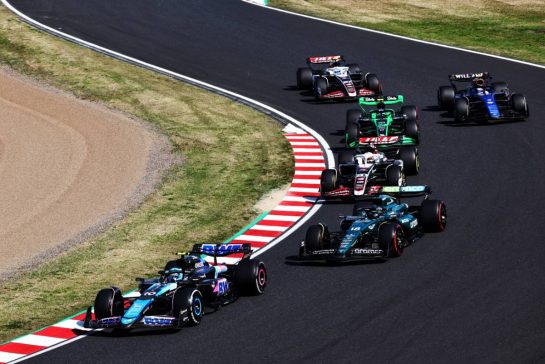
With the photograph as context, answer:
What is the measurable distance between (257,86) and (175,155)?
9.39m

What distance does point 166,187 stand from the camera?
113ft

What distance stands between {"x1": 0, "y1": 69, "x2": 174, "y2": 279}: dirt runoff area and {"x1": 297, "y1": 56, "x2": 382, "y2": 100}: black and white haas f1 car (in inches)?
274

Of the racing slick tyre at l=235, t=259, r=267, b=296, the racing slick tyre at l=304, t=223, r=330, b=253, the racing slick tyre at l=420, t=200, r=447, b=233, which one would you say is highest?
the racing slick tyre at l=420, t=200, r=447, b=233

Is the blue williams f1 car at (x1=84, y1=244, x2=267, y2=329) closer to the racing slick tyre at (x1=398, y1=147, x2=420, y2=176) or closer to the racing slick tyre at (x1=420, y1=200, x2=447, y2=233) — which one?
the racing slick tyre at (x1=420, y1=200, x2=447, y2=233)

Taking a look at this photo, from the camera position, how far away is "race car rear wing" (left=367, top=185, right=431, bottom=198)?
29.6 meters

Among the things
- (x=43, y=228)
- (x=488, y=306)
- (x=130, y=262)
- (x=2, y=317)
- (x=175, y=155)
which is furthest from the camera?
(x=175, y=155)

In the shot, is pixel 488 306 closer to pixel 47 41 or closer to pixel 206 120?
pixel 206 120

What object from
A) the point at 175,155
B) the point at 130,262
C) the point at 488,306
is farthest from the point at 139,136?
the point at 488,306

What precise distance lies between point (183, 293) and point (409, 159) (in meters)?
12.6

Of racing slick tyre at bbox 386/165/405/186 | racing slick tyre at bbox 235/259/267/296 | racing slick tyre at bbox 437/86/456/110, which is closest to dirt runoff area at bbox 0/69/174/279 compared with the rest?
racing slick tyre at bbox 235/259/267/296

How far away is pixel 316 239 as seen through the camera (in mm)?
26500

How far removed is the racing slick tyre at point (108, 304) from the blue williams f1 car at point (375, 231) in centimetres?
520

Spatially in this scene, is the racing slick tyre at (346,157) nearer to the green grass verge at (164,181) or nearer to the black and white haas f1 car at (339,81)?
the green grass verge at (164,181)

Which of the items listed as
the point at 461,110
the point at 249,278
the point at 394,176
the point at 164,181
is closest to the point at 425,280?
the point at 249,278
